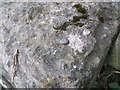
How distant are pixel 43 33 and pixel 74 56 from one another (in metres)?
0.39

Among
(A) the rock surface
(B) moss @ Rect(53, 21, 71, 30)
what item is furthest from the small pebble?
(B) moss @ Rect(53, 21, 71, 30)

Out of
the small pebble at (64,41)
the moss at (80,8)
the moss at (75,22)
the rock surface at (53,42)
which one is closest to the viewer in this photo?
the rock surface at (53,42)

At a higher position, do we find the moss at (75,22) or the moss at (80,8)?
the moss at (80,8)

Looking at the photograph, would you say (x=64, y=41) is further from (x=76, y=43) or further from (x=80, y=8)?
(x=80, y=8)

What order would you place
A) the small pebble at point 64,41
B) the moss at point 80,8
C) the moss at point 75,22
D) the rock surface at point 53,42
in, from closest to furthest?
the rock surface at point 53,42, the small pebble at point 64,41, the moss at point 75,22, the moss at point 80,8

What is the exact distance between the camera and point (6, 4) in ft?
8.19

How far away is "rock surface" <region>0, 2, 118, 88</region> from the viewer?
1.84m

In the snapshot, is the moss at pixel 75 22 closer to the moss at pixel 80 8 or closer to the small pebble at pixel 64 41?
the moss at pixel 80 8

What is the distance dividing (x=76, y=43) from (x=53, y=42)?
20 cm

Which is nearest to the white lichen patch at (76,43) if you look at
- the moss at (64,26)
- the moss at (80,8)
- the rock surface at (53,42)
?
the rock surface at (53,42)

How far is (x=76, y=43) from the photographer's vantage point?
196 centimetres

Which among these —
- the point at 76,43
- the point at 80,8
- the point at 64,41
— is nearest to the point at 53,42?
the point at 64,41

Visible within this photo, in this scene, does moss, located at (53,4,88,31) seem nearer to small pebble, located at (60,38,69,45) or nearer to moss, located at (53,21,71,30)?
moss, located at (53,21,71,30)

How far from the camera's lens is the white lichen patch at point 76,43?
1.93 meters
